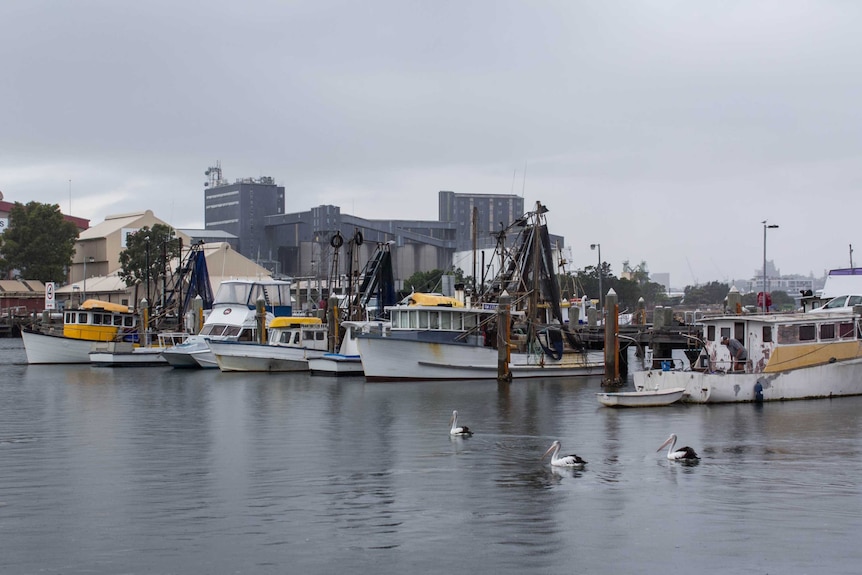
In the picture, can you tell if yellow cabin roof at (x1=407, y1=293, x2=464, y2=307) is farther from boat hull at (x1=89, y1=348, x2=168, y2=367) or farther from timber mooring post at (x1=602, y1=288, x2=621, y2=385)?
boat hull at (x1=89, y1=348, x2=168, y2=367)

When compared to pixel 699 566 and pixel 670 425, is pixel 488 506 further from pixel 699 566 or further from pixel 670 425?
pixel 670 425

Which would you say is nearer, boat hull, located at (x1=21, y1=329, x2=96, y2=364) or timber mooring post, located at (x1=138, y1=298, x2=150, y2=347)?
boat hull, located at (x1=21, y1=329, x2=96, y2=364)

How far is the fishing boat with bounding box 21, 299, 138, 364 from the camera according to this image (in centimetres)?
7181

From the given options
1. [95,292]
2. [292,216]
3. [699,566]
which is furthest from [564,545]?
[292,216]

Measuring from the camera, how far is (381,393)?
47062 mm

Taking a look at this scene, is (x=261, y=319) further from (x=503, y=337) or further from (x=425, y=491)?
(x=425, y=491)

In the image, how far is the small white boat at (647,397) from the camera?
38.7 m

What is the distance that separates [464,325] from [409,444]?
23.4m

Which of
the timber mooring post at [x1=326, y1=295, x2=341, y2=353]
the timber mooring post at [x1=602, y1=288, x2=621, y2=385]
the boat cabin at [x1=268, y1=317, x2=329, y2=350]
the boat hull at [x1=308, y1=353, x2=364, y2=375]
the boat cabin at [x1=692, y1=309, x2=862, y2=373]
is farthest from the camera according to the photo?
the boat cabin at [x1=268, y1=317, x2=329, y2=350]

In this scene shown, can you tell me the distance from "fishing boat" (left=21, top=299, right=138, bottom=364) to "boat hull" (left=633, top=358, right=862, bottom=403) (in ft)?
149

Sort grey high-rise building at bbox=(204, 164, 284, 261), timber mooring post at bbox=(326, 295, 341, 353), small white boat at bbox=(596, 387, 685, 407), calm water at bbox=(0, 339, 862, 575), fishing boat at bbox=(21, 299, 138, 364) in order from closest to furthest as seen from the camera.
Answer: calm water at bbox=(0, 339, 862, 575) < small white boat at bbox=(596, 387, 685, 407) < timber mooring post at bbox=(326, 295, 341, 353) < fishing boat at bbox=(21, 299, 138, 364) < grey high-rise building at bbox=(204, 164, 284, 261)

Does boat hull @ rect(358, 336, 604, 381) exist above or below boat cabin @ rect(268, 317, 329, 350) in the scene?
below

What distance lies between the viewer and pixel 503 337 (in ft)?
169

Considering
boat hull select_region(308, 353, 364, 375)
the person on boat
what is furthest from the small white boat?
boat hull select_region(308, 353, 364, 375)
